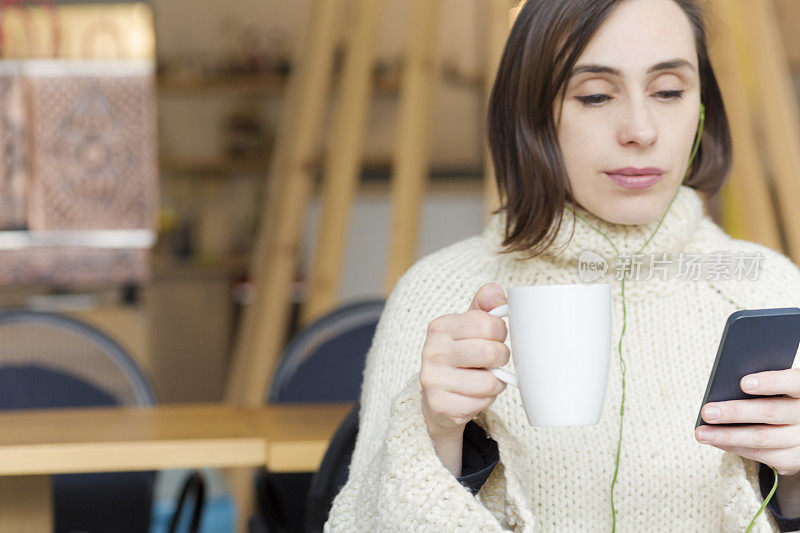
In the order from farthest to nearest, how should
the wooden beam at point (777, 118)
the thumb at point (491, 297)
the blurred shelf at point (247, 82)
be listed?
the blurred shelf at point (247, 82)
the wooden beam at point (777, 118)
the thumb at point (491, 297)

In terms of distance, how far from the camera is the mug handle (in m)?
0.74

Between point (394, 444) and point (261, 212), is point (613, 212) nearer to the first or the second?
point (394, 444)

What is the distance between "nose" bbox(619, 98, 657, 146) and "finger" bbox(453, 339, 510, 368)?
27 cm

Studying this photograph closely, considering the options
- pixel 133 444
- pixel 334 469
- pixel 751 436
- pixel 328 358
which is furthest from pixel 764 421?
pixel 328 358

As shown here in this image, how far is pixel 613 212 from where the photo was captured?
0.96 metres

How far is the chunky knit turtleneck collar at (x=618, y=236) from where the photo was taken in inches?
39.4

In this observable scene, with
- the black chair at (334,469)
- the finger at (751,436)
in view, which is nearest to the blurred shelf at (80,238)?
the black chair at (334,469)

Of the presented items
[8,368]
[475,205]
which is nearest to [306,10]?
[475,205]

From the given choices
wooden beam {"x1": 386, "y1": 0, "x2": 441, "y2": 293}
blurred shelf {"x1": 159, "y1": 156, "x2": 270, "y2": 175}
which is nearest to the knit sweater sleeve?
wooden beam {"x1": 386, "y1": 0, "x2": 441, "y2": 293}

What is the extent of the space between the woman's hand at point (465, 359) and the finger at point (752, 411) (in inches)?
6.4

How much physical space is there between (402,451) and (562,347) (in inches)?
8.1

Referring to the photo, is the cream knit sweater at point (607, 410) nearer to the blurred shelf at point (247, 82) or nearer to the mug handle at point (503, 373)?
the mug handle at point (503, 373)

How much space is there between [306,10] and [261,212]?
0.94 metres

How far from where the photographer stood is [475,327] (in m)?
0.76
